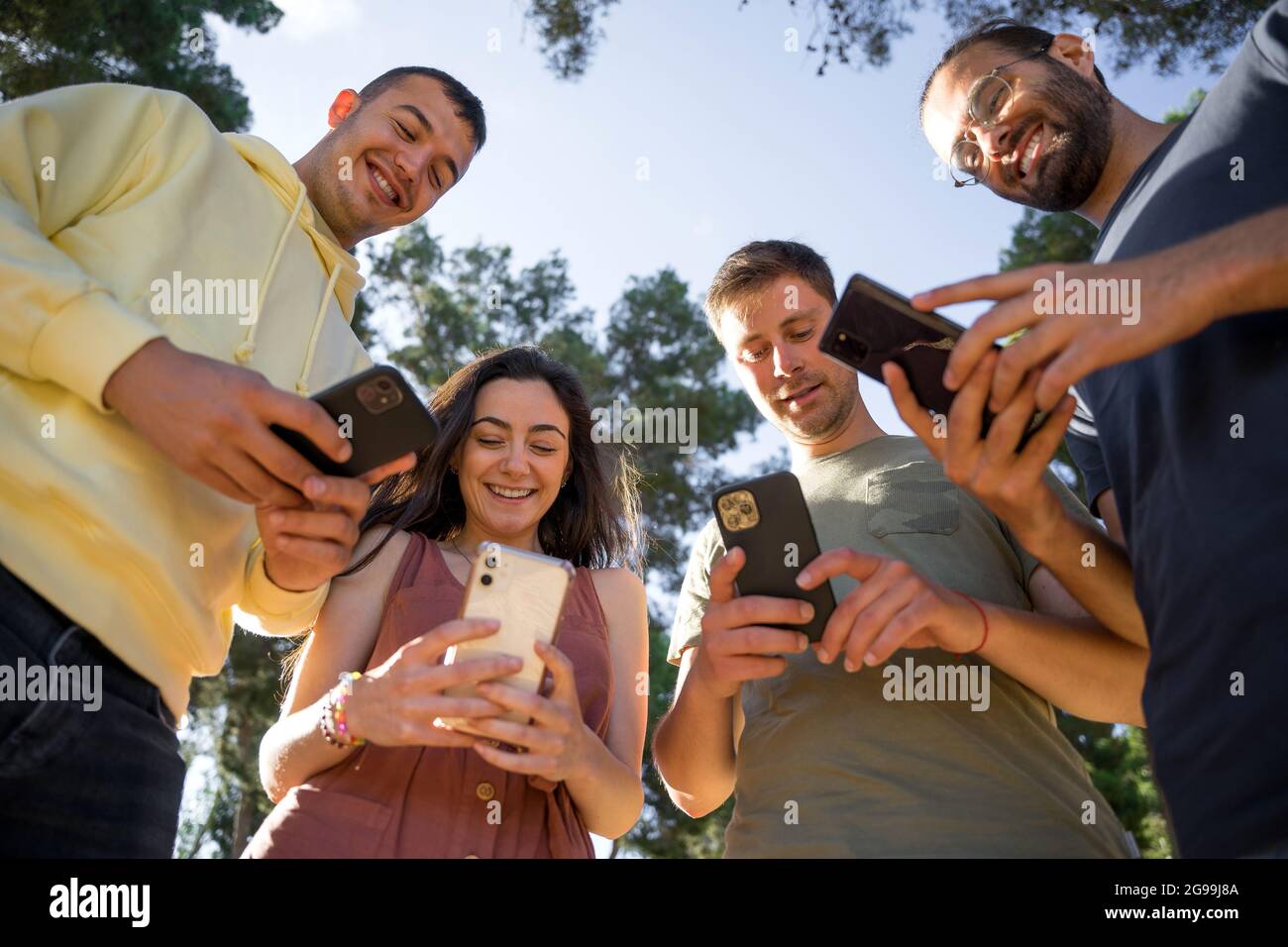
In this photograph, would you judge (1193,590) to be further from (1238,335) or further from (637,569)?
(637,569)

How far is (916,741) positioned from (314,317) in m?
1.94

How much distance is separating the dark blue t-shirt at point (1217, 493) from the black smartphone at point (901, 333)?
392mm

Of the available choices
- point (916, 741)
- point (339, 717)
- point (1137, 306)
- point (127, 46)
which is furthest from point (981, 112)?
point (127, 46)

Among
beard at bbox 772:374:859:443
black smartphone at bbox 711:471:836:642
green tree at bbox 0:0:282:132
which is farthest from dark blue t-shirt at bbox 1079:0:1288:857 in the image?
green tree at bbox 0:0:282:132

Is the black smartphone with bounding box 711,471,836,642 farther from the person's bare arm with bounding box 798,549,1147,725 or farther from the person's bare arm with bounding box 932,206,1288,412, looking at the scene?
the person's bare arm with bounding box 932,206,1288,412

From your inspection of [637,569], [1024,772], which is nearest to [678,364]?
[637,569]

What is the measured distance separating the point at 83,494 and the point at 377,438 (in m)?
0.56

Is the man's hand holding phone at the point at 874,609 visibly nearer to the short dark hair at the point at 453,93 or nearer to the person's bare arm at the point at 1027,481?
the person's bare arm at the point at 1027,481

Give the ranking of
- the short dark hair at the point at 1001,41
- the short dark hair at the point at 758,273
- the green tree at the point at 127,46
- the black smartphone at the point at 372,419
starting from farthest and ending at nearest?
the green tree at the point at 127,46, the short dark hair at the point at 758,273, the short dark hair at the point at 1001,41, the black smartphone at the point at 372,419

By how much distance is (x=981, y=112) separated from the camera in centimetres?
304

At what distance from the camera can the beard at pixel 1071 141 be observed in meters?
2.87

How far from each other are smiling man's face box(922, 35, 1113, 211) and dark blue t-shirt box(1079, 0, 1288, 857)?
0.50 metres

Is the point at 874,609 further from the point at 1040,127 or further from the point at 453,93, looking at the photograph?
the point at 453,93

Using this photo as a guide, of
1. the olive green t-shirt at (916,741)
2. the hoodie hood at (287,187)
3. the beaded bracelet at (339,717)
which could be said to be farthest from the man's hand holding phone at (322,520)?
the olive green t-shirt at (916,741)
